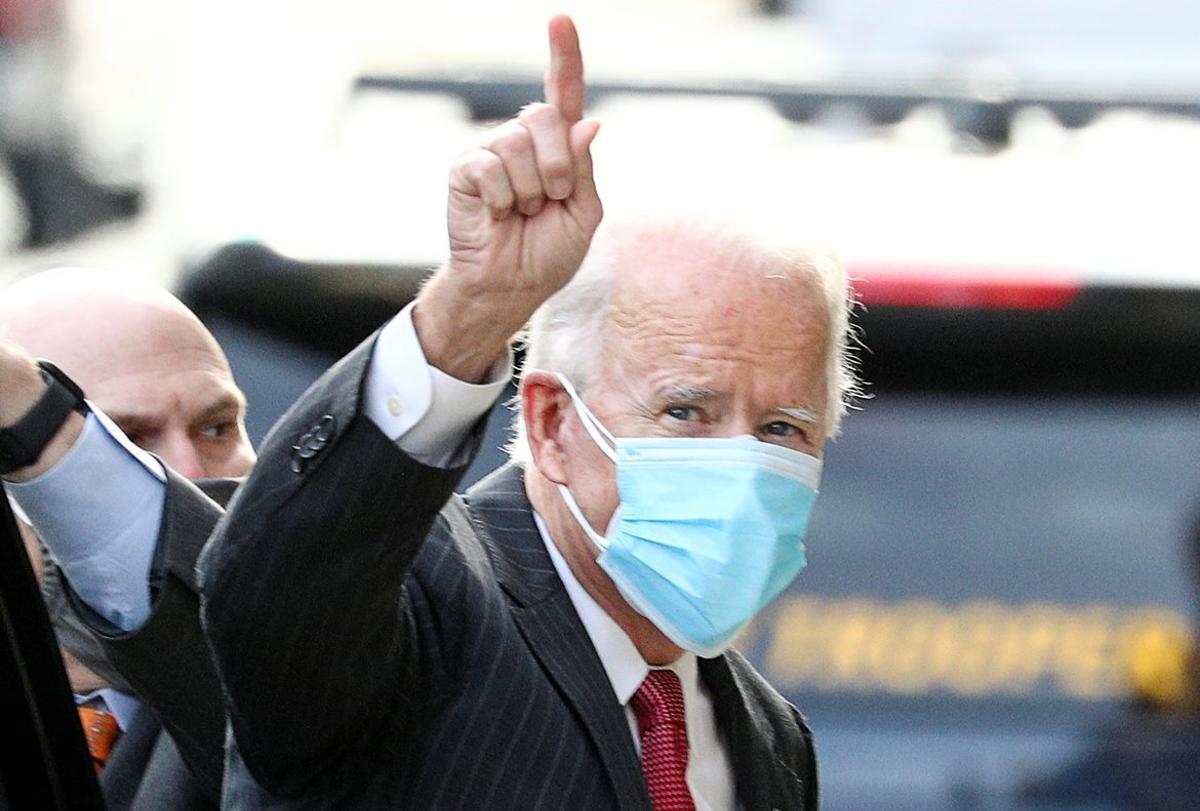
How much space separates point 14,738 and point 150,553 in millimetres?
413

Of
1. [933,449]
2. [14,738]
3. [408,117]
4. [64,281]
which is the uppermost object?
[408,117]

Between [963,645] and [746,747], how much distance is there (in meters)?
1.62

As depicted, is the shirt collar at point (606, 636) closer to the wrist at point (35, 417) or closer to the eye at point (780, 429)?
the eye at point (780, 429)

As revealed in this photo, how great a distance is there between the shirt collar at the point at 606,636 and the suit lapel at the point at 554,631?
2cm

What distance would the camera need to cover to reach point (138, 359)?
126 inches

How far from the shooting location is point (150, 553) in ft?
9.12

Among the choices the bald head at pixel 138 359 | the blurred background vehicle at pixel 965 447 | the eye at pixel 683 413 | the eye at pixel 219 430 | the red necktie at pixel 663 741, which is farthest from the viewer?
the blurred background vehicle at pixel 965 447

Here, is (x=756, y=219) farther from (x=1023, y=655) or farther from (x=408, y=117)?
(x=408, y=117)

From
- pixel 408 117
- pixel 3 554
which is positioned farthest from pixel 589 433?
pixel 408 117

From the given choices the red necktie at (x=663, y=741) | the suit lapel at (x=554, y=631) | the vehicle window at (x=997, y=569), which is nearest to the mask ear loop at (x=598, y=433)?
the suit lapel at (x=554, y=631)

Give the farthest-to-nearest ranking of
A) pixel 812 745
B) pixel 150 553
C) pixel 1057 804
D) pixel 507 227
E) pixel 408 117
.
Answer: pixel 408 117 < pixel 1057 804 < pixel 812 745 < pixel 150 553 < pixel 507 227

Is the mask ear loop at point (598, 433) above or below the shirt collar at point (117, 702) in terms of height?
above

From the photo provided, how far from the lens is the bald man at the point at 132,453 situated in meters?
2.75

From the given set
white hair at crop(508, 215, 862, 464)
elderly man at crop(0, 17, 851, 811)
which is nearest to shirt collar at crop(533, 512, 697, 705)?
elderly man at crop(0, 17, 851, 811)
